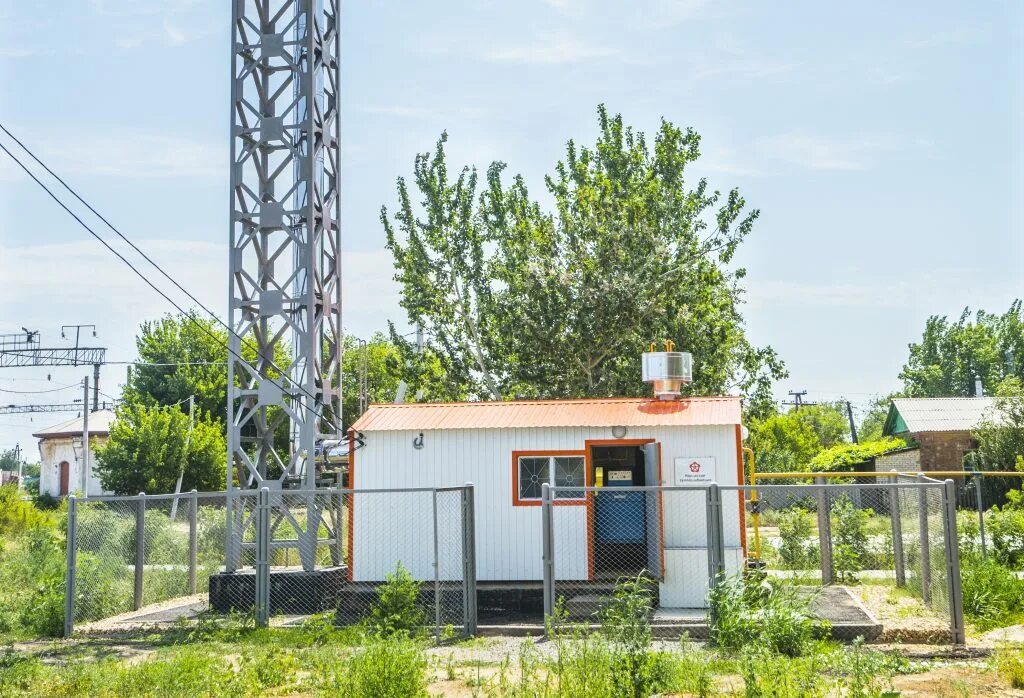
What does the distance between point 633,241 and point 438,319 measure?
6319 mm

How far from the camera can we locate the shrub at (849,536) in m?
17.2

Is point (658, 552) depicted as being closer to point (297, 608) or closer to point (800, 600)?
point (800, 600)

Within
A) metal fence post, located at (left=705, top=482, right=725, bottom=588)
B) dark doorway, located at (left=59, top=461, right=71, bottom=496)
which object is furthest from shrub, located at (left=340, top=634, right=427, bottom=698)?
dark doorway, located at (left=59, top=461, right=71, bottom=496)

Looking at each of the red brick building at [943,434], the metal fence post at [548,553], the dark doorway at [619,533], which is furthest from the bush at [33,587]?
the red brick building at [943,434]

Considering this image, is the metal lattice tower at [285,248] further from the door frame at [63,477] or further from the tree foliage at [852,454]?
the door frame at [63,477]

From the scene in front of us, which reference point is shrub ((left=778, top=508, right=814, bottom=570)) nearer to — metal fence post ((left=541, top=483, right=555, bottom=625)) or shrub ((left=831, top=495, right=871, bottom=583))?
shrub ((left=831, top=495, right=871, bottom=583))

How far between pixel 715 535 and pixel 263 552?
6.41 metres

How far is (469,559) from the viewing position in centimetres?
1346

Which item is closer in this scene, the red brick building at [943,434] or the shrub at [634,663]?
the shrub at [634,663]

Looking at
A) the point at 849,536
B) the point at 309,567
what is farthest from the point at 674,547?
the point at 309,567

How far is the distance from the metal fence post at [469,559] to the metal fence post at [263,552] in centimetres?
294

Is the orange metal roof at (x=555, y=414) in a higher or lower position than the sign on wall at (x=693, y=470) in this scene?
higher

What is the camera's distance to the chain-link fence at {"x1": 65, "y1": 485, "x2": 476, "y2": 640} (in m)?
13.8

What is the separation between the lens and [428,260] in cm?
3028
